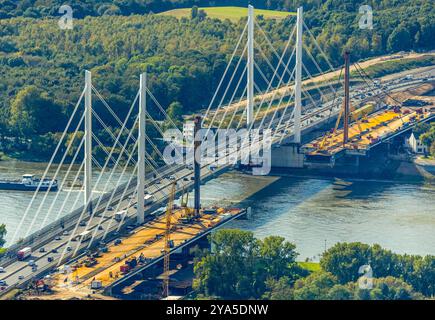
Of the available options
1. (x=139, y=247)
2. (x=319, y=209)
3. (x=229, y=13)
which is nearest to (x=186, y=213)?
(x=139, y=247)

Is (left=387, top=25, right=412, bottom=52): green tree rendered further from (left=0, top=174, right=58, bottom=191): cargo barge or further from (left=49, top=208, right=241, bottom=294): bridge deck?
(left=49, top=208, right=241, bottom=294): bridge deck

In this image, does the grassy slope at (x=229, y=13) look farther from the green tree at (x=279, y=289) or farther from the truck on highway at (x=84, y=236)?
the green tree at (x=279, y=289)

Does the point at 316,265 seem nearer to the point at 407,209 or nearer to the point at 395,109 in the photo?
the point at 407,209

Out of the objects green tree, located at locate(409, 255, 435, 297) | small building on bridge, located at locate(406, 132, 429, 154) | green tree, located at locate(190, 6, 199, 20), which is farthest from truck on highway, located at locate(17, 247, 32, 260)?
green tree, located at locate(190, 6, 199, 20)

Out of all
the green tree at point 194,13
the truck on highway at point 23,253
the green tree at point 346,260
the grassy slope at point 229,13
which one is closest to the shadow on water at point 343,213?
the green tree at point 346,260

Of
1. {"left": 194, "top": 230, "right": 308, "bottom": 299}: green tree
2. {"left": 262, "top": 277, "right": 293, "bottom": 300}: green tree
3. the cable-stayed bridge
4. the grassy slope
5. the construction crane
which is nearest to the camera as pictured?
{"left": 262, "top": 277, "right": 293, "bottom": 300}: green tree

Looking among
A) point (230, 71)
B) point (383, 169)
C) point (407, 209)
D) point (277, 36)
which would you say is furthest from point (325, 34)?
point (407, 209)
